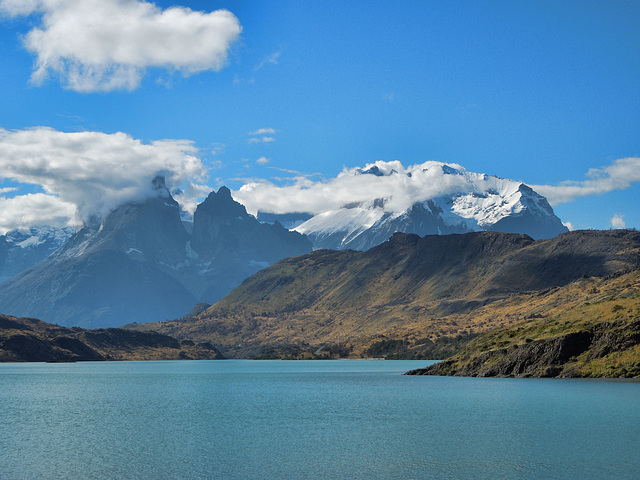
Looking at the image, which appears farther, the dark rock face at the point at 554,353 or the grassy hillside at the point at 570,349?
the dark rock face at the point at 554,353

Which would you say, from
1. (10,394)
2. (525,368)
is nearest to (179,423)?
(10,394)

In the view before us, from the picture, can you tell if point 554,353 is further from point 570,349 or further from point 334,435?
point 334,435

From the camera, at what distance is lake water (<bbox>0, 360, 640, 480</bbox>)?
5881cm

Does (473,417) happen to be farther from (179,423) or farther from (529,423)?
(179,423)

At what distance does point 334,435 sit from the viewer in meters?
79.0

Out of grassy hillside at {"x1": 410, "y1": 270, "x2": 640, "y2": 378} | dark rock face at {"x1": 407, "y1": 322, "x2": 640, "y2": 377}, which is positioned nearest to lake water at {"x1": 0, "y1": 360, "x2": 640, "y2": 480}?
grassy hillside at {"x1": 410, "y1": 270, "x2": 640, "y2": 378}

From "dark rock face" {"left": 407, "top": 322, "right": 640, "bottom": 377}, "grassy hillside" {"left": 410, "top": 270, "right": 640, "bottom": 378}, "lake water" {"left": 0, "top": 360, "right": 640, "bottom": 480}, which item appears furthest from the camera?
"dark rock face" {"left": 407, "top": 322, "right": 640, "bottom": 377}

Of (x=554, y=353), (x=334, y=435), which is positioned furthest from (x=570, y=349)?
(x=334, y=435)

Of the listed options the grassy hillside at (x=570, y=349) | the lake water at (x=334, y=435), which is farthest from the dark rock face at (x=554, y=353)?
the lake water at (x=334, y=435)

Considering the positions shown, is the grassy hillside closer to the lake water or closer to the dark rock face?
the dark rock face

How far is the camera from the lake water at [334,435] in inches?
2315

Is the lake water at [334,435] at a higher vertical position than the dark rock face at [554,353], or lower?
lower

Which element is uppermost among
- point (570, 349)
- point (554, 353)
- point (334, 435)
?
point (570, 349)

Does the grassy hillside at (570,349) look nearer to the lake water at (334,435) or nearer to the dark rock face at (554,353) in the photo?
the dark rock face at (554,353)
